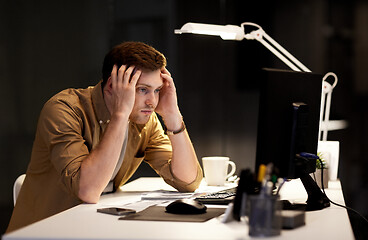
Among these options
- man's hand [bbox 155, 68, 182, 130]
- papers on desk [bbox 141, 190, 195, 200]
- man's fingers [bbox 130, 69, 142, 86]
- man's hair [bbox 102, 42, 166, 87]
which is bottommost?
papers on desk [bbox 141, 190, 195, 200]

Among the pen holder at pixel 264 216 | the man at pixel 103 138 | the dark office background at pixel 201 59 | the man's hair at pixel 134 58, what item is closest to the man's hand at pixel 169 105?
the man at pixel 103 138

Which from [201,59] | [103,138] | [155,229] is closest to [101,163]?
[103,138]

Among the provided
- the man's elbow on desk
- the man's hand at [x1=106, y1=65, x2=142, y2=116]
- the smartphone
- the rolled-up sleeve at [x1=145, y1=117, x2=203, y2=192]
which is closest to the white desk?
the smartphone

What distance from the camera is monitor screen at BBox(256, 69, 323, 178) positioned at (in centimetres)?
168

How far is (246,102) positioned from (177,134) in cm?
125

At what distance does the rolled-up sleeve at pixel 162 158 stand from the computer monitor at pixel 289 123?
58 centimetres

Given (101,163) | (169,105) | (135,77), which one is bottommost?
(101,163)

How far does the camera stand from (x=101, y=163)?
6.70 feet

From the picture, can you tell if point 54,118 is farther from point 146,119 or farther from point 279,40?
point 279,40

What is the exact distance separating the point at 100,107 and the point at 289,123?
0.85 m

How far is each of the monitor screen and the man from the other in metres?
0.62

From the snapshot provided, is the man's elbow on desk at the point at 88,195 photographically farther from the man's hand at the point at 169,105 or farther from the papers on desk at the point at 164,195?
the man's hand at the point at 169,105

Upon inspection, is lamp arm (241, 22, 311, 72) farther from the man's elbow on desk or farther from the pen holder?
the pen holder

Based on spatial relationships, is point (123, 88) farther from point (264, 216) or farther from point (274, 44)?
point (264, 216)
